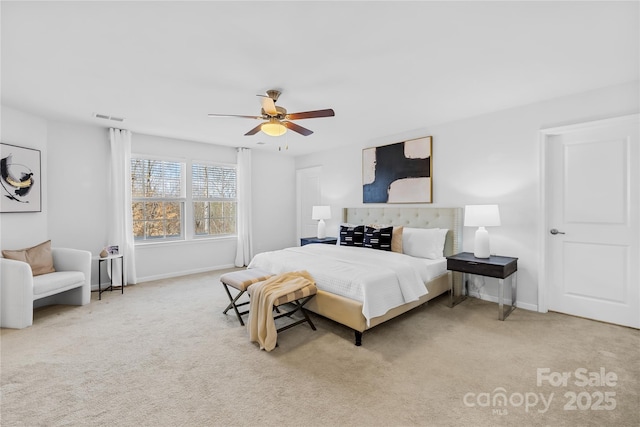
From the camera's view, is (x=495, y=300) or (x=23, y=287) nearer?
(x=23, y=287)

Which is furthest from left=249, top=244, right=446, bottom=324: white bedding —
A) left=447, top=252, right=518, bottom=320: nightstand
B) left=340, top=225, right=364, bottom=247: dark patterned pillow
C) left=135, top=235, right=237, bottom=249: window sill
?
left=135, top=235, right=237, bottom=249: window sill

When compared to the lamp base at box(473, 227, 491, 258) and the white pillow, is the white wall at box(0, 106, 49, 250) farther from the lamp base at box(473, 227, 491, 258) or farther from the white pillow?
the lamp base at box(473, 227, 491, 258)

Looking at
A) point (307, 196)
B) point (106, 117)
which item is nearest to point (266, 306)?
point (106, 117)

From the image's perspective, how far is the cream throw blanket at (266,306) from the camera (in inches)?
102

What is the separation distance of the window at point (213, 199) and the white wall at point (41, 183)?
2.09 metres

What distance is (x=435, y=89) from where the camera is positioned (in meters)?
3.08

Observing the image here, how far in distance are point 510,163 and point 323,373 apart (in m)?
3.39

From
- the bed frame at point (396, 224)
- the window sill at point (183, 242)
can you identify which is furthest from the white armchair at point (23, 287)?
the bed frame at point (396, 224)

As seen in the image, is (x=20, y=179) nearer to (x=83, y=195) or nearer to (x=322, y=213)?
(x=83, y=195)

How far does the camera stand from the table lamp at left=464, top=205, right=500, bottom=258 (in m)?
3.38

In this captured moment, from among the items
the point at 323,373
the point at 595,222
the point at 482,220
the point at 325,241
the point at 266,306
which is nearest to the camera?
the point at 323,373

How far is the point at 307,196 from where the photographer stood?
6840 mm

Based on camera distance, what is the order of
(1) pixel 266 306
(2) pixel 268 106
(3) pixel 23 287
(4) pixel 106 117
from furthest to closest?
(4) pixel 106 117 → (3) pixel 23 287 → (2) pixel 268 106 → (1) pixel 266 306

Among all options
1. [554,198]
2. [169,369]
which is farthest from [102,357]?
[554,198]
